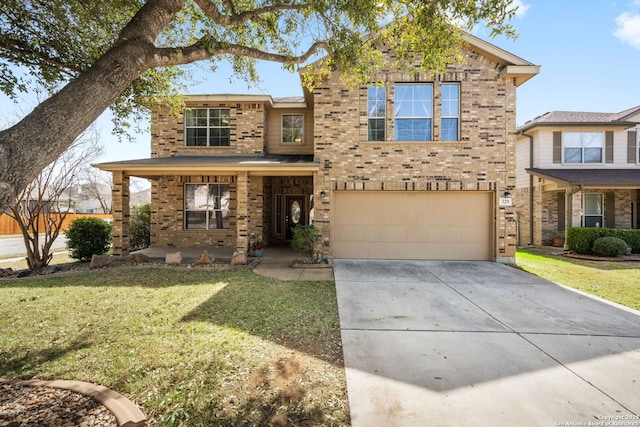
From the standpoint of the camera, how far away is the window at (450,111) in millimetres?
9586

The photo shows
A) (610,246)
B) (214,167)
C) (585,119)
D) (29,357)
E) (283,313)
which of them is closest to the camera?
(29,357)

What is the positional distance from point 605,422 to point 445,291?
12.8 feet

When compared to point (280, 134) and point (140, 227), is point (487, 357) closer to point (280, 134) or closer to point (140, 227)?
point (280, 134)

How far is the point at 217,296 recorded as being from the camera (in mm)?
5820

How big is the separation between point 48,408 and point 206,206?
9.94m

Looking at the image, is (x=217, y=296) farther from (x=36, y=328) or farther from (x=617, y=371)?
(x=617, y=371)

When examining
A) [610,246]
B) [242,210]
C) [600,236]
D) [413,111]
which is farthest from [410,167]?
[600,236]

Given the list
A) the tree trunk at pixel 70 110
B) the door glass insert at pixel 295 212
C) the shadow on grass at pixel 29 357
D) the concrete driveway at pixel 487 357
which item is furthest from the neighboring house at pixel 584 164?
the shadow on grass at pixel 29 357

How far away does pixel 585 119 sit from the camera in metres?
14.6

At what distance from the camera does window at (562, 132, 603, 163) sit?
45.3 feet

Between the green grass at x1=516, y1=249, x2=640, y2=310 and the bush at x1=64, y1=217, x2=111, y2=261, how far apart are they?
1364cm

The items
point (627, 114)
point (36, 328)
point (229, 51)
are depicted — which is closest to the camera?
point (36, 328)

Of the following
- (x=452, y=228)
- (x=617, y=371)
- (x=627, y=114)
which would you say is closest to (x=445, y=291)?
(x=617, y=371)

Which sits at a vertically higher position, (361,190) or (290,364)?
(361,190)
